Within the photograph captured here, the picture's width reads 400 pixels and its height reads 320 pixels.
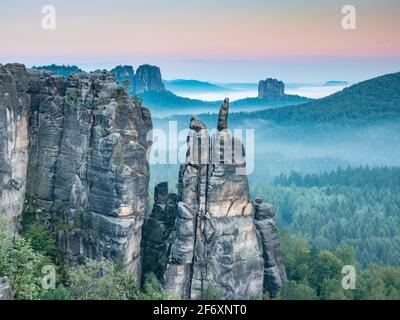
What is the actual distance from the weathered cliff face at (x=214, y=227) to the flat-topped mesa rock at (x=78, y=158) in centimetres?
323

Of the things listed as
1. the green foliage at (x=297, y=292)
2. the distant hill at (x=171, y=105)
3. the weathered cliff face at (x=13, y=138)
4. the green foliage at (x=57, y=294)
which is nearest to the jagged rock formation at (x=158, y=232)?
the green foliage at (x=297, y=292)

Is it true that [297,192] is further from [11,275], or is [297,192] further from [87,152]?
[11,275]

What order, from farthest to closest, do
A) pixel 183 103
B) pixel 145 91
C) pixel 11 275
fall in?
pixel 183 103 < pixel 145 91 < pixel 11 275

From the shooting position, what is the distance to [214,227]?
1965 inches

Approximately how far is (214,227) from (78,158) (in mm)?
10762

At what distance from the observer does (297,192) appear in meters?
116

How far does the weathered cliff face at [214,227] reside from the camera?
49.7 m

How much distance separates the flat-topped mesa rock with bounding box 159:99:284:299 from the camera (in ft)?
Result: 163

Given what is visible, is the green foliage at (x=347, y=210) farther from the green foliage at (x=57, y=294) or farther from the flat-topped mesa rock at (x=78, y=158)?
the green foliage at (x=57, y=294)

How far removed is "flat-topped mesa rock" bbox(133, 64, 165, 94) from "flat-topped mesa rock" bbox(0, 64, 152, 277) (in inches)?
4157

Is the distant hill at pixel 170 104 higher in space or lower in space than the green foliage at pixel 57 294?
higher
